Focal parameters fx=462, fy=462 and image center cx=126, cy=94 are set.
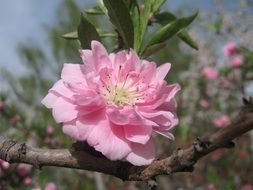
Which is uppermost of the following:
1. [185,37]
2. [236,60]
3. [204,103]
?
[185,37]

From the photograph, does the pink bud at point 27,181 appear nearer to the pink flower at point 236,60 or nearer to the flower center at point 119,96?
the flower center at point 119,96

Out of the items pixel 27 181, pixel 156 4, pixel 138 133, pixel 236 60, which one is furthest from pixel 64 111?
pixel 236 60

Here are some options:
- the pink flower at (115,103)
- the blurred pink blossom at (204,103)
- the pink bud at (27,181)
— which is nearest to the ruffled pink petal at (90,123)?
the pink flower at (115,103)

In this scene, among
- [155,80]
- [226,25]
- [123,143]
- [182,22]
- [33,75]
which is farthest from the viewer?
[33,75]

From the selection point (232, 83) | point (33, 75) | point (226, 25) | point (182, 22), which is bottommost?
point (33, 75)

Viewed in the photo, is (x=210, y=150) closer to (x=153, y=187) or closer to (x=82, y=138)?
(x=153, y=187)

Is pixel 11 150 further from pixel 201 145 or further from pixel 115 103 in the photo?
pixel 201 145

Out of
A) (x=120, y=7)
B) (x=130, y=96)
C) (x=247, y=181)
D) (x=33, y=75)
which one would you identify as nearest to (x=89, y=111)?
(x=130, y=96)
